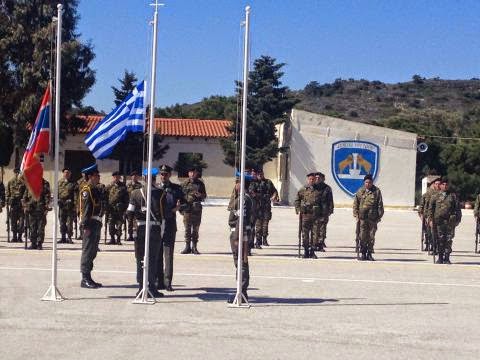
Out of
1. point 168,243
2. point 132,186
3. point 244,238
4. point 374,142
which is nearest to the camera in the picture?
point 244,238

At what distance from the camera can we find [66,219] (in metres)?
20.7

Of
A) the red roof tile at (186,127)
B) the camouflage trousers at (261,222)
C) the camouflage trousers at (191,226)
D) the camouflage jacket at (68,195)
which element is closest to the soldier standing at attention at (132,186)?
the camouflage jacket at (68,195)

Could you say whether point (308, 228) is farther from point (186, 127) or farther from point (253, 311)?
point (186, 127)

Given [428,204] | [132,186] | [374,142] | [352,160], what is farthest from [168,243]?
[374,142]

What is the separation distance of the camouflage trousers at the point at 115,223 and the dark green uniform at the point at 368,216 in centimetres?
602

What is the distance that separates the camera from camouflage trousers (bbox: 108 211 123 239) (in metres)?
20.7

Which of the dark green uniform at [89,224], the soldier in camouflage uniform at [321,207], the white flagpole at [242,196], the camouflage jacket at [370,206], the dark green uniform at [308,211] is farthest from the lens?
the soldier in camouflage uniform at [321,207]

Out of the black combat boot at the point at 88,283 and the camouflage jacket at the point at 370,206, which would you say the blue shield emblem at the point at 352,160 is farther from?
the black combat boot at the point at 88,283

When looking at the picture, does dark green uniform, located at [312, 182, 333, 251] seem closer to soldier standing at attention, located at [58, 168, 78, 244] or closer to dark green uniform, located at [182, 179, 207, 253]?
dark green uniform, located at [182, 179, 207, 253]

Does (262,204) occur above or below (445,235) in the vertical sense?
above

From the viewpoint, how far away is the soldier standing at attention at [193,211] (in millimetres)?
18719

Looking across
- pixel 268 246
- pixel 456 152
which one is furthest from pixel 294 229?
pixel 456 152

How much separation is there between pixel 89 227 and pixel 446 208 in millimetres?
9068

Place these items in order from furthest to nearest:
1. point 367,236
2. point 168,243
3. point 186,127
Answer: point 186,127, point 367,236, point 168,243
